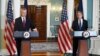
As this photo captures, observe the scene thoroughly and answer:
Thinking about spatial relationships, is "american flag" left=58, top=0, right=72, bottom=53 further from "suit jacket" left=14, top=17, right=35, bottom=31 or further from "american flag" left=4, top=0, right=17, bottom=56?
"suit jacket" left=14, top=17, right=35, bottom=31

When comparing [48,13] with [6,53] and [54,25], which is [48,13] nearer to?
[54,25]

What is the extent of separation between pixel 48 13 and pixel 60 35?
832cm

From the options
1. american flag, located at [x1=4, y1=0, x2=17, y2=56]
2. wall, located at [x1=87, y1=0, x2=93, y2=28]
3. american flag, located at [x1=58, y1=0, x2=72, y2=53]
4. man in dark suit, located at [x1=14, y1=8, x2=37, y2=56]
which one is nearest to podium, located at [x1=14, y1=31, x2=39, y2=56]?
man in dark suit, located at [x1=14, y1=8, x2=37, y2=56]

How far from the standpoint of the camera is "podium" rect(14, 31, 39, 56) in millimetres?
7945

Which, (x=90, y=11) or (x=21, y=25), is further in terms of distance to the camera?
(x=90, y=11)

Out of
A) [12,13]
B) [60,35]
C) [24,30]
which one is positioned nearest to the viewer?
[24,30]

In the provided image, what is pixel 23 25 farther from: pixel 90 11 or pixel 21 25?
pixel 90 11

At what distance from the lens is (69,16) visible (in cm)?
1192

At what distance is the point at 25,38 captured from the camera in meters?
8.01

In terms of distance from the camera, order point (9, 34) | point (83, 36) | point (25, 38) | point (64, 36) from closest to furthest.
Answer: point (25, 38), point (83, 36), point (9, 34), point (64, 36)

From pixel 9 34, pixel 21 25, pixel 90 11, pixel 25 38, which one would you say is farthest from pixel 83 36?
pixel 90 11

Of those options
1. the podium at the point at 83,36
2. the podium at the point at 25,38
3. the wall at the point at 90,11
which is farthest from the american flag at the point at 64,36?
the podium at the point at 25,38

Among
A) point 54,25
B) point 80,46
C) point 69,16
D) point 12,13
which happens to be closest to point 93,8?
point 69,16

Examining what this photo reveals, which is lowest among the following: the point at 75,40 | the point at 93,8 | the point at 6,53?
the point at 6,53
